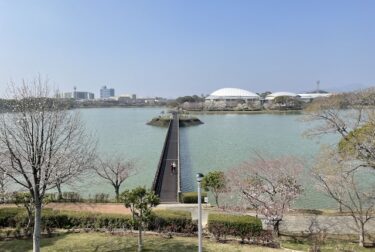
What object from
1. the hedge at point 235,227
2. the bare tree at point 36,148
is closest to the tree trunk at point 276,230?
the hedge at point 235,227

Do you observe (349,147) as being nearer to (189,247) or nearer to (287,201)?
(287,201)

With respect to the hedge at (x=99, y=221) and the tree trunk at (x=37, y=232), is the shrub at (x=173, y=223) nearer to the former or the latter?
the hedge at (x=99, y=221)

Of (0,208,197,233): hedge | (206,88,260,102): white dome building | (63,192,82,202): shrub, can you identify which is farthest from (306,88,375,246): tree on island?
(206,88,260,102): white dome building

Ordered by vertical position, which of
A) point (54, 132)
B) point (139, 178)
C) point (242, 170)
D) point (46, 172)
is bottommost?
point (139, 178)

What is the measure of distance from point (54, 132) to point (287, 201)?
9280mm

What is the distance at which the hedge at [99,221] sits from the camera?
40.4 ft

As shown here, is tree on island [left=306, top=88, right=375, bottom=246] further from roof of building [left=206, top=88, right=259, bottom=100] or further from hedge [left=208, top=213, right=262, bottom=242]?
roof of building [left=206, top=88, right=259, bottom=100]

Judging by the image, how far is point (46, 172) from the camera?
994cm

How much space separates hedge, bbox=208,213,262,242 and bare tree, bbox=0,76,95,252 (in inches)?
188

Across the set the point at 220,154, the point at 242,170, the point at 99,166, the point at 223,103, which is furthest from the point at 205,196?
the point at 223,103

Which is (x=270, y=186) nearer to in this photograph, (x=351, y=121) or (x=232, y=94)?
(x=351, y=121)

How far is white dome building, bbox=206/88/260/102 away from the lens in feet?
493

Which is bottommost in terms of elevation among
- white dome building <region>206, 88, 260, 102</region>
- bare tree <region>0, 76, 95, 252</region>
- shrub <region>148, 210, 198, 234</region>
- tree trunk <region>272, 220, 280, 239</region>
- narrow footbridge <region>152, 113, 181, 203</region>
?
narrow footbridge <region>152, 113, 181, 203</region>

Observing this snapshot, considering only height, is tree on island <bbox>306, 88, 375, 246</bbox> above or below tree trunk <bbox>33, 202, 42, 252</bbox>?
above
